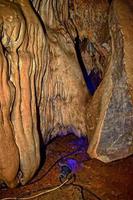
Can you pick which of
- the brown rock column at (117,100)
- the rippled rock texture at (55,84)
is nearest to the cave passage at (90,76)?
the rippled rock texture at (55,84)

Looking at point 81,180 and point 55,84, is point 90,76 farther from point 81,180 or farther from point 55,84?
point 81,180

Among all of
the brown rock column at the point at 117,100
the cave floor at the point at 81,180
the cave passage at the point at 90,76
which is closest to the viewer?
the brown rock column at the point at 117,100

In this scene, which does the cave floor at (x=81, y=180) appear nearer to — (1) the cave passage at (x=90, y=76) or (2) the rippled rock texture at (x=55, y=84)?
(2) the rippled rock texture at (x=55, y=84)

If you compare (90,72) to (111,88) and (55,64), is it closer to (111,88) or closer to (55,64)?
(55,64)

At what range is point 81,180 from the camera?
3.35m

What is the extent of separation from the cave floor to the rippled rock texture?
0.56 ft

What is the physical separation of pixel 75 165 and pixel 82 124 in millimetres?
494

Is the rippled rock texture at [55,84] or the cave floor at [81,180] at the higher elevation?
the rippled rock texture at [55,84]

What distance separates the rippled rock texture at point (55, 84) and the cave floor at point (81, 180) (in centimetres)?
17

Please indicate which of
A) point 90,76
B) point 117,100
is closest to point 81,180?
point 117,100

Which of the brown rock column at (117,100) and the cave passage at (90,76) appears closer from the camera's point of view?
the brown rock column at (117,100)

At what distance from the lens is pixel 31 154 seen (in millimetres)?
3072

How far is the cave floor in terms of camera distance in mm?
3113

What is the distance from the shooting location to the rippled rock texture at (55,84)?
2742 mm
